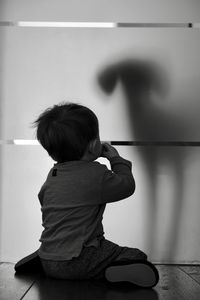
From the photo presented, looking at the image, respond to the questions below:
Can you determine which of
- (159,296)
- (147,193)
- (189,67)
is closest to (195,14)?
(189,67)

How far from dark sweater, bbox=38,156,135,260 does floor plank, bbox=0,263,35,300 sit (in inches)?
3.6

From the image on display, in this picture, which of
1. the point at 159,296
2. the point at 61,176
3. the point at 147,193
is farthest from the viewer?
the point at 147,193

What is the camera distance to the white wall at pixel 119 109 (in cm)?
197

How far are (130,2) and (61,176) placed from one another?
2.75 feet

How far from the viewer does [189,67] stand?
6.54ft

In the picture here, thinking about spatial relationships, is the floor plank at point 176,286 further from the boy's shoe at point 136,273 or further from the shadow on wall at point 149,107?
the shadow on wall at point 149,107

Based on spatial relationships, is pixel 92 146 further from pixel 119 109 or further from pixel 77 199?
pixel 119 109

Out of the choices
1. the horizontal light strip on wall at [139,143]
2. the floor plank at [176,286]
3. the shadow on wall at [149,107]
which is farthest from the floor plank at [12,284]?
the shadow on wall at [149,107]

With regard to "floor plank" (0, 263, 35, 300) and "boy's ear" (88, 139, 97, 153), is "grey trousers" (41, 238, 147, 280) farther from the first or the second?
"boy's ear" (88, 139, 97, 153)

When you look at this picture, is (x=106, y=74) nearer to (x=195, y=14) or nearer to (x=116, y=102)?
(x=116, y=102)

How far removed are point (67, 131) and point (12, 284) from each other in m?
0.45

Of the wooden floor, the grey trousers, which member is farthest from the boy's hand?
the wooden floor

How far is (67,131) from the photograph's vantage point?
59.2 inches

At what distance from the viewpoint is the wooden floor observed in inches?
48.7
